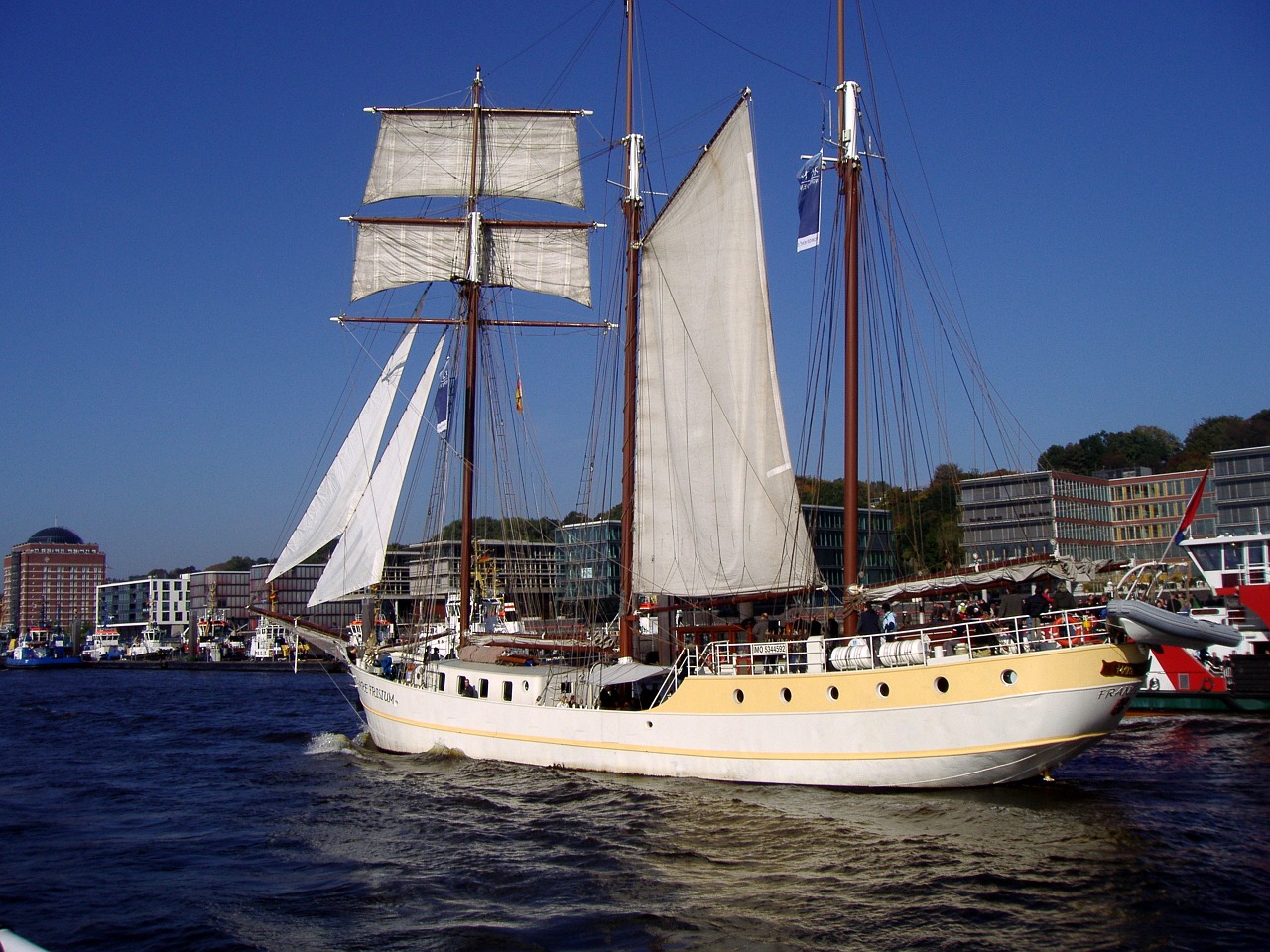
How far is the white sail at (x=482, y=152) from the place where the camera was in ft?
138

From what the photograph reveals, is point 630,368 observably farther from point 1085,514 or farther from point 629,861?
point 1085,514

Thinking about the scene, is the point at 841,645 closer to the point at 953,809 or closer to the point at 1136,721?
the point at 953,809

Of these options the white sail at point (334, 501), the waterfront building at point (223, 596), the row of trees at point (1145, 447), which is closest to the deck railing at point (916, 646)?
the white sail at point (334, 501)


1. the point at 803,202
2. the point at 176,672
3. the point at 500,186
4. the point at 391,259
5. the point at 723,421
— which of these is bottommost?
the point at 176,672

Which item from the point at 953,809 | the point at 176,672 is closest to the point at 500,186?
the point at 953,809

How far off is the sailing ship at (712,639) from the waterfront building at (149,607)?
148 metres

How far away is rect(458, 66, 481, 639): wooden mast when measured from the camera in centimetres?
3568

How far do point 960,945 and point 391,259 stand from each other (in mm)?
35292

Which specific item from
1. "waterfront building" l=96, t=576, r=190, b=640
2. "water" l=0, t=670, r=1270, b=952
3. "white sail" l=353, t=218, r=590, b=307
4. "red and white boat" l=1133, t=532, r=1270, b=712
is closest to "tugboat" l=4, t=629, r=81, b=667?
"waterfront building" l=96, t=576, r=190, b=640

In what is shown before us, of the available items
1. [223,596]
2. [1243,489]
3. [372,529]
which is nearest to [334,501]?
[372,529]

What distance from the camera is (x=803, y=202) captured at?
89.0 feet

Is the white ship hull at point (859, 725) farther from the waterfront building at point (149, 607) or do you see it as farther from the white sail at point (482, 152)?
the waterfront building at point (149, 607)

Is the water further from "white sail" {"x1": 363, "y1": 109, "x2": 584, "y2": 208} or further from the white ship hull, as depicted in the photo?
"white sail" {"x1": 363, "y1": 109, "x2": 584, "y2": 208}

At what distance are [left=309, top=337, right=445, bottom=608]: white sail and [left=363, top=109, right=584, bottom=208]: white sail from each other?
1170 centimetres
